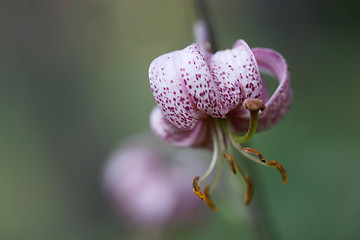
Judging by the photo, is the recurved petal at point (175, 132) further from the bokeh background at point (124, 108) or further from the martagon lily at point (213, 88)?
the bokeh background at point (124, 108)

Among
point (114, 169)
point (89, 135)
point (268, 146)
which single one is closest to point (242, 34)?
point (89, 135)

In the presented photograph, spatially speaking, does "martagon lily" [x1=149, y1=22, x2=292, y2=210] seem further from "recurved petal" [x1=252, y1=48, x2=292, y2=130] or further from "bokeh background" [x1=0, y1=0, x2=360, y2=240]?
"bokeh background" [x1=0, y1=0, x2=360, y2=240]

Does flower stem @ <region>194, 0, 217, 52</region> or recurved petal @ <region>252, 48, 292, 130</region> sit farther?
flower stem @ <region>194, 0, 217, 52</region>

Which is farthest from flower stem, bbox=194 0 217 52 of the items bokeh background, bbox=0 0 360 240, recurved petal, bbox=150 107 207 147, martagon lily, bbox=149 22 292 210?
bokeh background, bbox=0 0 360 240

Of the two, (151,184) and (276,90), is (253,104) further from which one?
(151,184)

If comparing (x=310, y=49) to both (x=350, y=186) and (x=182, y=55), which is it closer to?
(x=350, y=186)

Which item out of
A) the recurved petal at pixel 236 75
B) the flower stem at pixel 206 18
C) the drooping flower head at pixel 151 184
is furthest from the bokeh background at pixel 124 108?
the recurved petal at pixel 236 75

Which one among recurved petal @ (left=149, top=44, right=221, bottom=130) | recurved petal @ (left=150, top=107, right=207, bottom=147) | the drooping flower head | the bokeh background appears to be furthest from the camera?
the bokeh background
